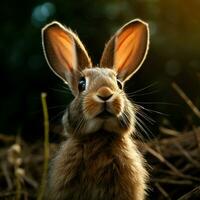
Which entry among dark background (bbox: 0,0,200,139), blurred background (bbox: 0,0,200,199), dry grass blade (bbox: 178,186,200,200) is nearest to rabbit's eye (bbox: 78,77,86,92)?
dry grass blade (bbox: 178,186,200,200)

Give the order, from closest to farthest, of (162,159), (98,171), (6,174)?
(98,171) → (162,159) → (6,174)

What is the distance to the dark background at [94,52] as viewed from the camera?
277 inches

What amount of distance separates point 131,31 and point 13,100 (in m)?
2.29

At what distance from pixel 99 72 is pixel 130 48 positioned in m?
0.66

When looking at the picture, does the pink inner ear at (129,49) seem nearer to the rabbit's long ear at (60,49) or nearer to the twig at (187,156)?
the rabbit's long ear at (60,49)

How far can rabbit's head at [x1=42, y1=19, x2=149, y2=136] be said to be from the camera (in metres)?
4.78

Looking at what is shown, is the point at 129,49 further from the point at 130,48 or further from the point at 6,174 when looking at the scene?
the point at 6,174

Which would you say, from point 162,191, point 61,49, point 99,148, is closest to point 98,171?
point 99,148

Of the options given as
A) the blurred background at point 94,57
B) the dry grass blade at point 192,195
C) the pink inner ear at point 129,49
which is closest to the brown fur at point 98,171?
the dry grass blade at point 192,195

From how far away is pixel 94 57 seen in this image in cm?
736

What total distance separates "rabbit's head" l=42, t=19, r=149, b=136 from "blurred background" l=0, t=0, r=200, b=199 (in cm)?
120

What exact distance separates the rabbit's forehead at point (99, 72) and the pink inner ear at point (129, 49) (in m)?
0.41

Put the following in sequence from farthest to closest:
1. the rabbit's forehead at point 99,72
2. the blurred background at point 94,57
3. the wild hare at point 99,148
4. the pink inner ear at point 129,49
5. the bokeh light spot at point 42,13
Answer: the bokeh light spot at point 42,13, the blurred background at point 94,57, the pink inner ear at point 129,49, the rabbit's forehead at point 99,72, the wild hare at point 99,148

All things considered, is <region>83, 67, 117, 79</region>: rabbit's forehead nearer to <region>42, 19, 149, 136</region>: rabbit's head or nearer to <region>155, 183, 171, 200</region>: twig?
<region>42, 19, 149, 136</region>: rabbit's head
